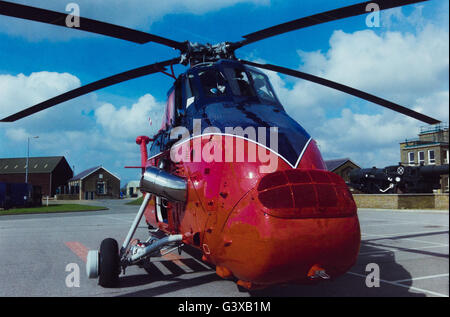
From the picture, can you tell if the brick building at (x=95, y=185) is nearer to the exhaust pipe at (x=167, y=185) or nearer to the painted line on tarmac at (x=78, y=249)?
the painted line on tarmac at (x=78, y=249)

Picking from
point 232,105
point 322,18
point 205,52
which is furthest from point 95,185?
point 322,18

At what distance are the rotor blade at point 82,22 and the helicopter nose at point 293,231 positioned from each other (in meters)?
3.58

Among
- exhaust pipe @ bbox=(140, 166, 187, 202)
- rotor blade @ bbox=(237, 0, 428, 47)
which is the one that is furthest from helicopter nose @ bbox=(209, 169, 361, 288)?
rotor blade @ bbox=(237, 0, 428, 47)

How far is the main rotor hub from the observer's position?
744 centimetres

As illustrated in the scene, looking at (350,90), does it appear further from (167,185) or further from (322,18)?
(167,185)

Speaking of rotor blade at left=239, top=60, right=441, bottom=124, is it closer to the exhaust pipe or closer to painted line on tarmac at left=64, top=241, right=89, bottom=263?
the exhaust pipe

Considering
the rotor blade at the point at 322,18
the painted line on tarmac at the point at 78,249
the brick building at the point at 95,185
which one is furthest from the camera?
the brick building at the point at 95,185

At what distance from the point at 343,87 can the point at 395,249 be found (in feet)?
17.6

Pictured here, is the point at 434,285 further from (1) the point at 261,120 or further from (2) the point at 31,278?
(2) the point at 31,278

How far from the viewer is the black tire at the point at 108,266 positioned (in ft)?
20.0

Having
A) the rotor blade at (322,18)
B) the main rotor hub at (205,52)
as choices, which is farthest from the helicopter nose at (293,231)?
the main rotor hub at (205,52)

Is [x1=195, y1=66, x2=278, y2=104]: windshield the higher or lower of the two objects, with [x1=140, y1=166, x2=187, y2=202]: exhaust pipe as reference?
higher

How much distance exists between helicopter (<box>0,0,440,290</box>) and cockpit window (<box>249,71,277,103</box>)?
0.02 m
